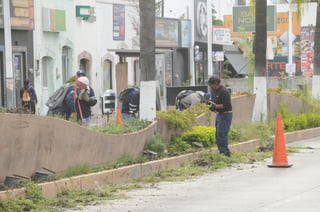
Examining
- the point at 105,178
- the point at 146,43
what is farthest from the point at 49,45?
the point at 105,178

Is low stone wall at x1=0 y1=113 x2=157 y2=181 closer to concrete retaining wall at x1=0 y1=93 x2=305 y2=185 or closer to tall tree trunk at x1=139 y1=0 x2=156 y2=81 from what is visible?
concrete retaining wall at x1=0 y1=93 x2=305 y2=185

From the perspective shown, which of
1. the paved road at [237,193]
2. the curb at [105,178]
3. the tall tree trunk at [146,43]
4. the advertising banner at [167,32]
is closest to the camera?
→ the paved road at [237,193]

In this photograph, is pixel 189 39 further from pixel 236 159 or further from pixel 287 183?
pixel 287 183

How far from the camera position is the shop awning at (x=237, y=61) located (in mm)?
61513

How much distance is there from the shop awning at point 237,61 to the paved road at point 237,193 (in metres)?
46.4

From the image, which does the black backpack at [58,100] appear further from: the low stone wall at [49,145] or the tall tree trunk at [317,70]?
the tall tree trunk at [317,70]

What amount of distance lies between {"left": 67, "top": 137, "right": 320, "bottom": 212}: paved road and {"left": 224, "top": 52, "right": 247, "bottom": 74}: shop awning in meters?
46.4

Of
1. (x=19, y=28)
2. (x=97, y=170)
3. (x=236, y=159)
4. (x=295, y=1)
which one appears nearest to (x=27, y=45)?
(x=19, y=28)

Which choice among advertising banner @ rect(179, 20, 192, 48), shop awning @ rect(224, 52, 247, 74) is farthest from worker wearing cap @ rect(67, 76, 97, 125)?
shop awning @ rect(224, 52, 247, 74)

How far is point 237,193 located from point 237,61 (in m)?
51.1

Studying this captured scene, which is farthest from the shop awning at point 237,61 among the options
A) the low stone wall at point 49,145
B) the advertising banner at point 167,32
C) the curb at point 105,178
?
the low stone wall at point 49,145

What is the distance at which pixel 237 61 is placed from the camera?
62594 millimetres

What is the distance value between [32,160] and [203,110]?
7379 mm

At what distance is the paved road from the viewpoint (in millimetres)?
10672
